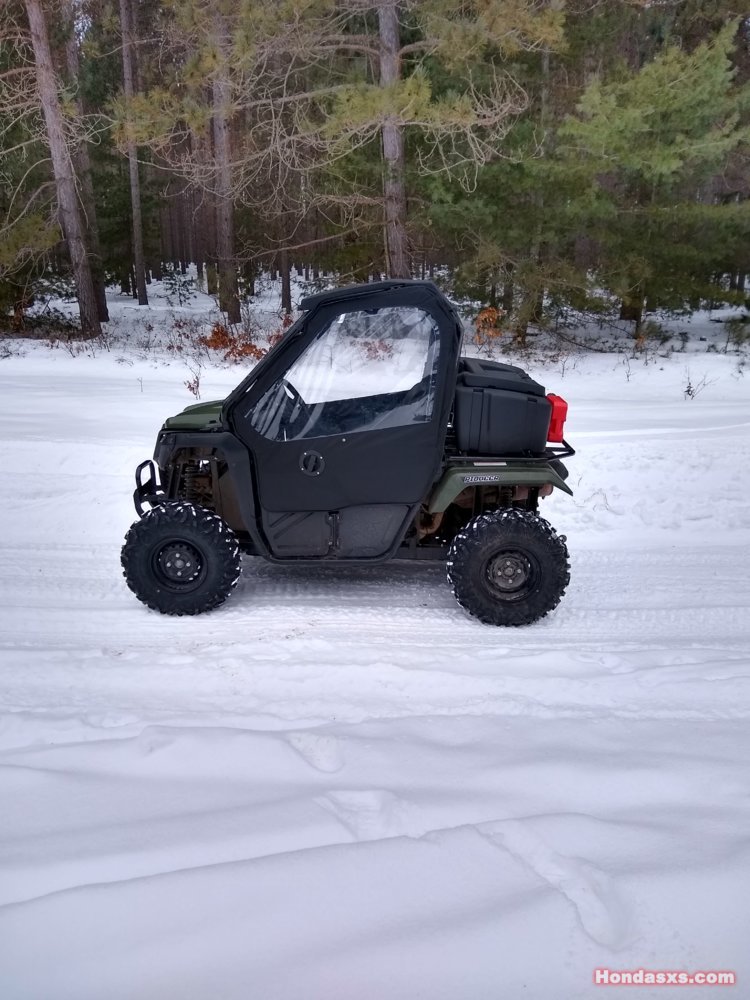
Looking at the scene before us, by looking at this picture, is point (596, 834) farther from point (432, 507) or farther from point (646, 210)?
point (646, 210)

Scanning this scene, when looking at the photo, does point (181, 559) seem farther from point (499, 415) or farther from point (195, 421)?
point (499, 415)

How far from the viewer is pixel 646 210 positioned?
12.0 meters

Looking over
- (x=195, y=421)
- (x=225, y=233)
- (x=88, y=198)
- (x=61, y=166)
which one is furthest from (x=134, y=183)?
(x=195, y=421)

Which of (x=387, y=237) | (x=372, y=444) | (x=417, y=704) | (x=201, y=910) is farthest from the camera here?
(x=387, y=237)

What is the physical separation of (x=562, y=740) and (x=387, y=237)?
1054 cm

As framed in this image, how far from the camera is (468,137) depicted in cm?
964

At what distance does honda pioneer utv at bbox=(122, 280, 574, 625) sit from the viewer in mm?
3689

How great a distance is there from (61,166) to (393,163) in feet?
24.0

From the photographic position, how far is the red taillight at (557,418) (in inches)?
152

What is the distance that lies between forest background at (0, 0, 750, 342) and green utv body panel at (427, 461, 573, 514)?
285 inches

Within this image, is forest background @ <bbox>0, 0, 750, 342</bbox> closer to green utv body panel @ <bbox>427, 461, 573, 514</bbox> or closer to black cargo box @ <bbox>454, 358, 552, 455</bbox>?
black cargo box @ <bbox>454, 358, 552, 455</bbox>

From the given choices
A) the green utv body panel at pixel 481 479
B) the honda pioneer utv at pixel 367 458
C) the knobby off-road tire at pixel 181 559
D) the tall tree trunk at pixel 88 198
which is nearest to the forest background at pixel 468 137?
the tall tree trunk at pixel 88 198

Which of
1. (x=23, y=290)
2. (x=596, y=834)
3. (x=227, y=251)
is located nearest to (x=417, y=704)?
(x=596, y=834)

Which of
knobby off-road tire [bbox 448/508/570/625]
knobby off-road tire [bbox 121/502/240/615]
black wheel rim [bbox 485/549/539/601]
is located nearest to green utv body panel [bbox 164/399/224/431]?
knobby off-road tire [bbox 121/502/240/615]
